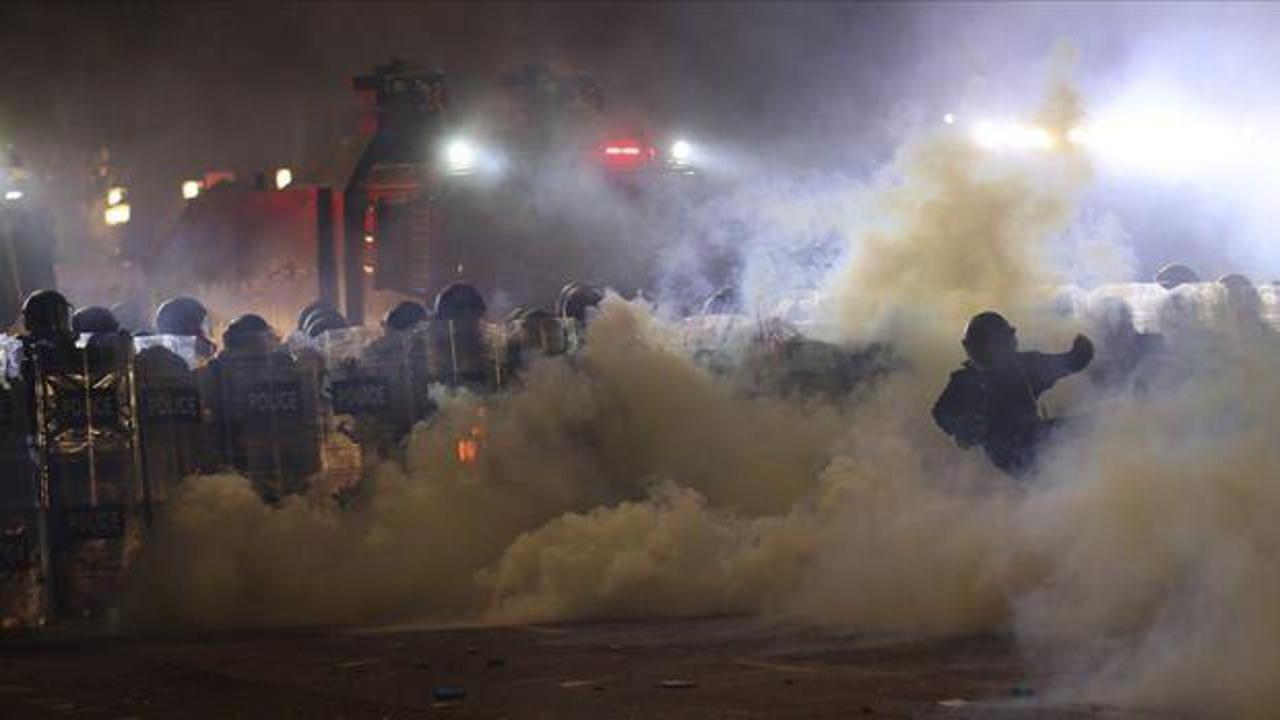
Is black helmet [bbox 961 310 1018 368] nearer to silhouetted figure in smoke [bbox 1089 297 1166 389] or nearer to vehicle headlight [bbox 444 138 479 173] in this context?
silhouetted figure in smoke [bbox 1089 297 1166 389]

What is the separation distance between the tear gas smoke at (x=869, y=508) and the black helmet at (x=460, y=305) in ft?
3.77

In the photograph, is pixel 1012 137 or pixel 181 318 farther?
pixel 181 318

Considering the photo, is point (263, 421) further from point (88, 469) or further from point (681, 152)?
point (681, 152)

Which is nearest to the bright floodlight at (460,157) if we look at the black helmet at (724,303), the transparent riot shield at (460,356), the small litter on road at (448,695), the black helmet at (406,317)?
the black helmet at (724,303)

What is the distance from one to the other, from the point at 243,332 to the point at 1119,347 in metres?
8.30

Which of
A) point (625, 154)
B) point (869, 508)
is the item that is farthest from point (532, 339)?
point (625, 154)

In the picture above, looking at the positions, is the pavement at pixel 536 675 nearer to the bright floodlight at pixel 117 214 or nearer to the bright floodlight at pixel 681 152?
the bright floodlight at pixel 681 152

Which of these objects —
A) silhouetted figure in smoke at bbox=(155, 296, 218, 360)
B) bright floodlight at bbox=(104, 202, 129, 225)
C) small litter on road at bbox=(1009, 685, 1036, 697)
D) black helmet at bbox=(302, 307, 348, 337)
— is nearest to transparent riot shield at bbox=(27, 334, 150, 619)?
black helmet at bbox=(302, 307, 348, 337)

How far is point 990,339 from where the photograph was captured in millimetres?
15109

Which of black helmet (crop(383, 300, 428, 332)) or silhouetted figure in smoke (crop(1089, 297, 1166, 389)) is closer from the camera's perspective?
silhouetted figure in smoke (crop(1089, 297, 1166, 389))

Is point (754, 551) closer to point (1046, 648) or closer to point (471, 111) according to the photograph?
point (1046, 648)

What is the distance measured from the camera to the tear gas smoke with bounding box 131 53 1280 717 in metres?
11.7

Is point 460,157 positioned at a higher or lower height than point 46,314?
higher

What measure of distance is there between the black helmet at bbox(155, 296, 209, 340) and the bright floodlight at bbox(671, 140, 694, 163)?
10219 millimetres
